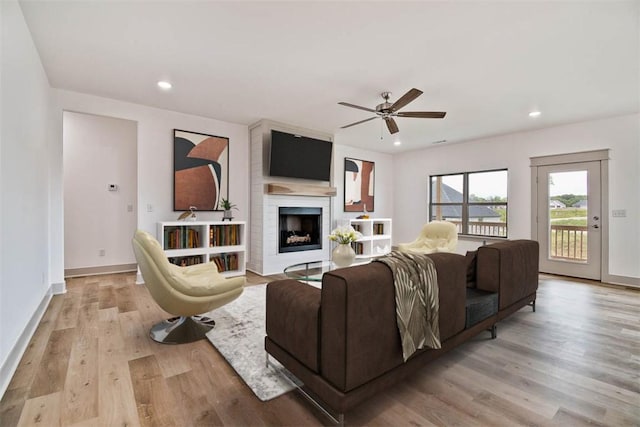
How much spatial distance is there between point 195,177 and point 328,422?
13.8 feet

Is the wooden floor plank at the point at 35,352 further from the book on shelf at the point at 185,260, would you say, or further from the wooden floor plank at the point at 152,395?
the book on shelf at the point at 185,260

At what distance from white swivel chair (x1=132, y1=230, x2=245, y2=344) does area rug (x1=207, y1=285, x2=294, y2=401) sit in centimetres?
19

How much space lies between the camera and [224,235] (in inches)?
187

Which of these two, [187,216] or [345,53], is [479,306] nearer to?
[345,53]

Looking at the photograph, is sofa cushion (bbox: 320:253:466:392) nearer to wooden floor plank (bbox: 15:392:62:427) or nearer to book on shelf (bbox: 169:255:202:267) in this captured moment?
wooden floor plank (bbox: 15:392:62:427)

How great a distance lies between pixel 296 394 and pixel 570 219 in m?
5.55

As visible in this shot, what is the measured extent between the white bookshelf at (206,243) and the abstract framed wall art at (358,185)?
2776 mm

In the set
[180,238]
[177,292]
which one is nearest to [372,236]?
[180,238]

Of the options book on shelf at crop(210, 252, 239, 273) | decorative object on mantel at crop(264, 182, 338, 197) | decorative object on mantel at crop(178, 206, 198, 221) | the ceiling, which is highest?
the ceiling

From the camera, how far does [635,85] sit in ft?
11.3

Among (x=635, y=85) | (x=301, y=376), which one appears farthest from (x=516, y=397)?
(x=635, y=85)

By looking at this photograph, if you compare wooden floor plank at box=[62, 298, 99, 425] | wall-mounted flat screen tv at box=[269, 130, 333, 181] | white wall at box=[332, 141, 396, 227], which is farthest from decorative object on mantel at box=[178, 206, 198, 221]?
white wall at box=[332, 141, 396, 227]

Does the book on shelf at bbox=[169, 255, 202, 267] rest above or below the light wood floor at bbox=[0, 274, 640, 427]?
above

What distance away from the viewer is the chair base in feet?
8.07
